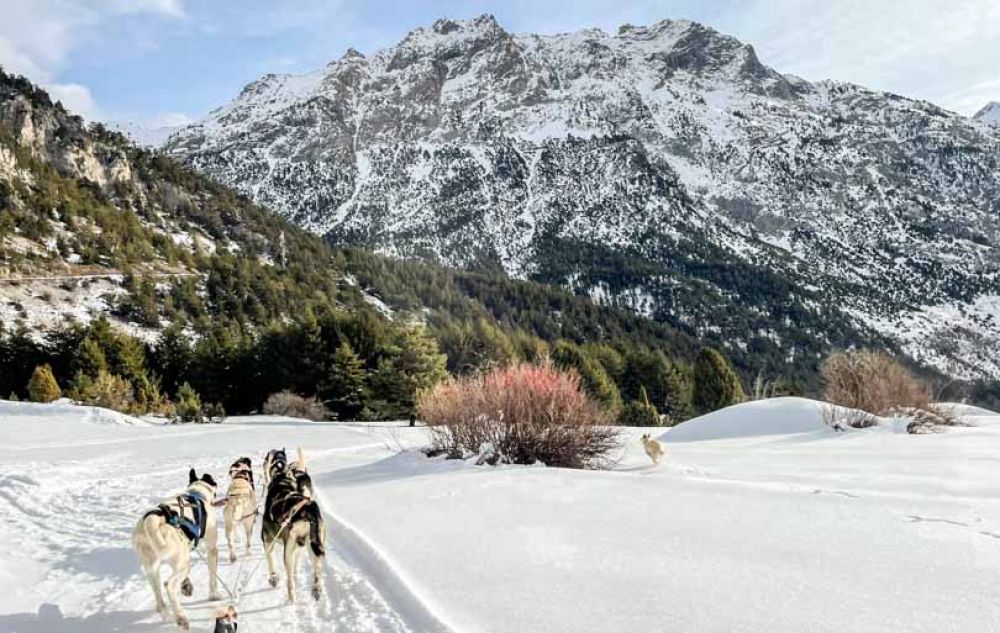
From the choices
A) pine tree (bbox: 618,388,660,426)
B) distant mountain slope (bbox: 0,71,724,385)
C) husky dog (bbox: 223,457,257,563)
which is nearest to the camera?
husky dog (bbox: 223,457,257,563)

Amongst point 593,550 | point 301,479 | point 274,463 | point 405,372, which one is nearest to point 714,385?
point 405,372

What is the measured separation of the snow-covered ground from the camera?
3244 millimetres

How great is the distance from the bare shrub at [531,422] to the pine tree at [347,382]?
75.4 ft

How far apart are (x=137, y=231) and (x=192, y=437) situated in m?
61.9

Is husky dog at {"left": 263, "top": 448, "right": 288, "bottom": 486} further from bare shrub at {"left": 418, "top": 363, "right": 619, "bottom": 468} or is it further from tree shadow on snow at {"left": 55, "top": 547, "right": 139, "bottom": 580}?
bare shrub at {"left": 418, "top": 363, "right": 619, "bottom": 468}

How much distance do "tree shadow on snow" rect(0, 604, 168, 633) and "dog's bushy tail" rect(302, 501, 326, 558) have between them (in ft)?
2.96

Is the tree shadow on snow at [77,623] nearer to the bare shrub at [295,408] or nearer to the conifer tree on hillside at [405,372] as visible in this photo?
the conifer tree on hillside at [405,372]

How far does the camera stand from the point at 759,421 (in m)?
14.6

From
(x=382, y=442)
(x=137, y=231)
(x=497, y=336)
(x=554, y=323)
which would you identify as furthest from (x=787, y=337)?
(x=382, y=442)

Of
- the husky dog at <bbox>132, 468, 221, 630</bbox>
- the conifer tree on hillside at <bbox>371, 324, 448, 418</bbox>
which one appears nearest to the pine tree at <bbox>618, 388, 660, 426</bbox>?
the conifer tree on hillside at <bbox>371, 324, 448, 418</bbox>

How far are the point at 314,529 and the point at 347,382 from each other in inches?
1161

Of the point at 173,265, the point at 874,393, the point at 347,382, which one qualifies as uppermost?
the point at 173,265

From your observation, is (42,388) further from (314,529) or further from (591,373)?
(314,529)

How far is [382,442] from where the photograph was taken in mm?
14734
